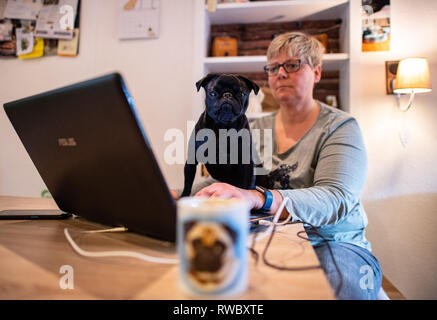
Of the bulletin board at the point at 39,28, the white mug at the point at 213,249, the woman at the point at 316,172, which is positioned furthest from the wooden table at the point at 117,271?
the bulletin board at the point at 39,28

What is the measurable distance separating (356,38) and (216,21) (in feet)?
3.15

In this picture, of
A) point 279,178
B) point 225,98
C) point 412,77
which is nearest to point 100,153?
point 225,98

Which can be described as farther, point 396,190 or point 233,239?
point 396,190

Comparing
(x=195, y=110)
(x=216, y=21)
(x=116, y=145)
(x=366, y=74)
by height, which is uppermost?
(x=216, y=21)

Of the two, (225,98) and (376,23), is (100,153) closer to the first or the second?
(225,98)

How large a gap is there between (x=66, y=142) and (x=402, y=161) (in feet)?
6.38

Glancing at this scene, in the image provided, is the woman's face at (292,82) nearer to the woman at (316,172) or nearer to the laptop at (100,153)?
the woman at (316,172)

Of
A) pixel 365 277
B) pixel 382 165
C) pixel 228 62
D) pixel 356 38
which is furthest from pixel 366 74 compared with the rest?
pixel 365 277

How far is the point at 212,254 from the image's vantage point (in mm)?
334

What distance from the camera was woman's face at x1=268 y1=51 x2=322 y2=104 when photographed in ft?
4.08

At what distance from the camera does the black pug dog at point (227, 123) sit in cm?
103

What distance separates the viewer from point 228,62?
76.3 inches

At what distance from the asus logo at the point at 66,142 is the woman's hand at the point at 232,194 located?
30 centimetres
